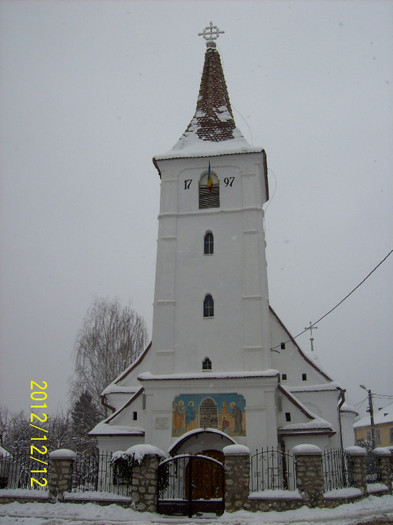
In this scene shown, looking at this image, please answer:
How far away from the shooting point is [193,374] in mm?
18844

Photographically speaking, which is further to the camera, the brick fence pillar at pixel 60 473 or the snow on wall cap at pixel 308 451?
the brick fence pillar at pixel 60 473

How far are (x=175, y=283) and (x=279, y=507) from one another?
9.45 metres

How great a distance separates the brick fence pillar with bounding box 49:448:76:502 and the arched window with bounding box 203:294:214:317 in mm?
7453

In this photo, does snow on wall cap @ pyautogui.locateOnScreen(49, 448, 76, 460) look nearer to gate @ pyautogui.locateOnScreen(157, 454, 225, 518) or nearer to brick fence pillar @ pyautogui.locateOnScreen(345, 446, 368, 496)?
gate @ pyautogui.locateOnScreen(157, 454, 225, 518)

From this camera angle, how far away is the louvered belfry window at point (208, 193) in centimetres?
2177

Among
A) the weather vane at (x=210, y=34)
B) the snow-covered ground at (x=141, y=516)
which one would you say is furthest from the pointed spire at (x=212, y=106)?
the snow-covered ground at (x=141, y=516)

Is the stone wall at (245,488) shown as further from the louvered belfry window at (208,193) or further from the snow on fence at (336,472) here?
the louvered belfry window at (208,193)

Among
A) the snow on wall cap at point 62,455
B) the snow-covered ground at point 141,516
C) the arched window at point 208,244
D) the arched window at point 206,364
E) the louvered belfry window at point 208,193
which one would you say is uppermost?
the louvered belfry window at point 208,193

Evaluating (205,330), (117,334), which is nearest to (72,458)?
(205,330)

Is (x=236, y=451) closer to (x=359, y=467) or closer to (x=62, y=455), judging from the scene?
(x=359, y=467)

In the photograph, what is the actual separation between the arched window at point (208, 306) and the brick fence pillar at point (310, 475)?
24.0ft

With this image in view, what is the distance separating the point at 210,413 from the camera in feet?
59.4

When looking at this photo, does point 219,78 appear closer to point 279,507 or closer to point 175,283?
point 175,283

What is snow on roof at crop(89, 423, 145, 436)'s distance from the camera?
19.7 meters
